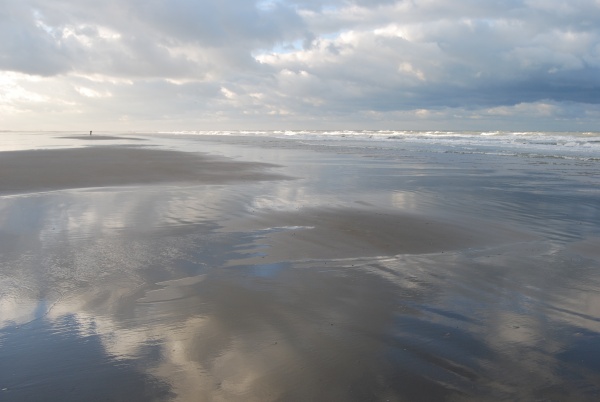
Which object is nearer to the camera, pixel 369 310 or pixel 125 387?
pixel 125 387

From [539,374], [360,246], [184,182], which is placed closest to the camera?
[539,374]

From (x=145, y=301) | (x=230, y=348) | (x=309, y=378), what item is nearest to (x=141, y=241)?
(x=145, y=301)

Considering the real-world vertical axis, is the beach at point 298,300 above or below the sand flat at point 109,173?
below

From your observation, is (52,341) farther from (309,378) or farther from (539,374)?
(539,374)

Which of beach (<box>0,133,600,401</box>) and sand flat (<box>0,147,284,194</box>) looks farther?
sand flat (<box>0,147,284,194</box>)

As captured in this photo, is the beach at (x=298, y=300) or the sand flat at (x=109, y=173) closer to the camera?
the beach at (x=298, y=300)

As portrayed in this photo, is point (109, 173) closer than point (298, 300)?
No

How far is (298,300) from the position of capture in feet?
18.5

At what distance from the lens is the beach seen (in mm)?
3863

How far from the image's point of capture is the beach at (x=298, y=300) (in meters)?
3.86

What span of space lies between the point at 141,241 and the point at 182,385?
503cm

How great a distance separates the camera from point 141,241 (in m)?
8.37

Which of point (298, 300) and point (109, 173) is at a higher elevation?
point (109, 173)

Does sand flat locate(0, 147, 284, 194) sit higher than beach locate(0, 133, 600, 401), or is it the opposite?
sand flat locate(0, 147, 284, 194)
